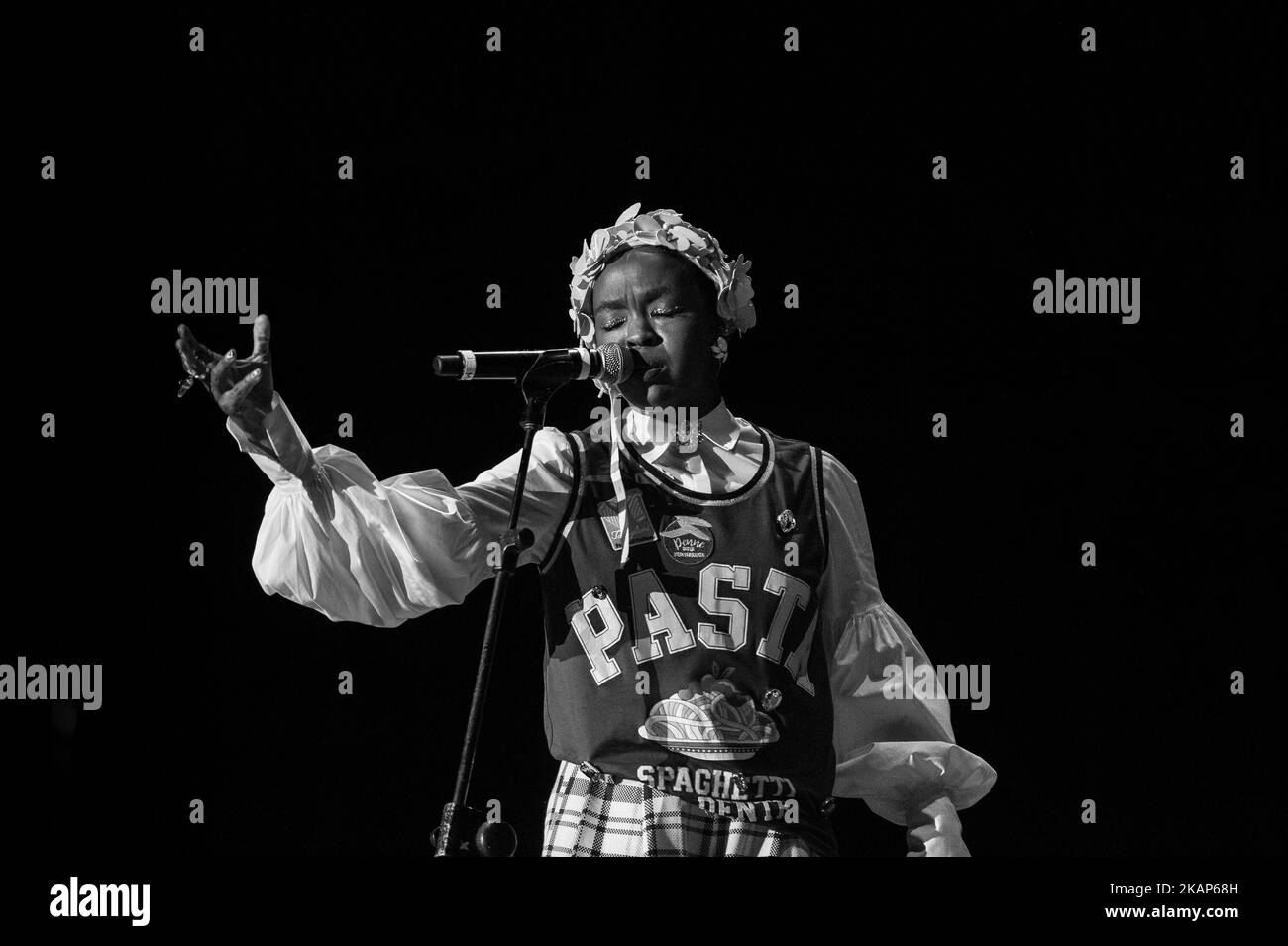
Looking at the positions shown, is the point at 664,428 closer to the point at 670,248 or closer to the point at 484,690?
the point at 670,248

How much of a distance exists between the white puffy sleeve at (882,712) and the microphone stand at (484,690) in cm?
59

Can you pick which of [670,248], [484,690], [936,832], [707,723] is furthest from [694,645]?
[670,248]

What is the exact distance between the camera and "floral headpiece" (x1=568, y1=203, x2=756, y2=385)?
3.23m

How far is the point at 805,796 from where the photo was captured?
3078mm

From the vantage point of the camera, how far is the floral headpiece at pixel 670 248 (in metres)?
3.23

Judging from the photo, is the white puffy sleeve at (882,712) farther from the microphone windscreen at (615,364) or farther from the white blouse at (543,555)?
the microphone windscreen at (615,364)

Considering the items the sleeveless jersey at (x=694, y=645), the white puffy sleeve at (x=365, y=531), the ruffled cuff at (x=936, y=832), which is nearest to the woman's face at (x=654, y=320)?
the sleeveless jersey at (x=694, y=645)

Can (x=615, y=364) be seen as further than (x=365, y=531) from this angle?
Yes

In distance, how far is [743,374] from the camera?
3717mm

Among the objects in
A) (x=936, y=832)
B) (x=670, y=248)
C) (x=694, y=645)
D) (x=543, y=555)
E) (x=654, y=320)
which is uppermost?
(x=670, y=248)

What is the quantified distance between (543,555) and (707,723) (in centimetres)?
38

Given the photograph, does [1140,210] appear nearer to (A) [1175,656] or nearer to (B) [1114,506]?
(B) [1114,506]

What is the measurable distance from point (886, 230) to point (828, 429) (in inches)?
15.6

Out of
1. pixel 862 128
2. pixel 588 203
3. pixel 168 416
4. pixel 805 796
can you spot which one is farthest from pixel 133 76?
pixel 805 796
